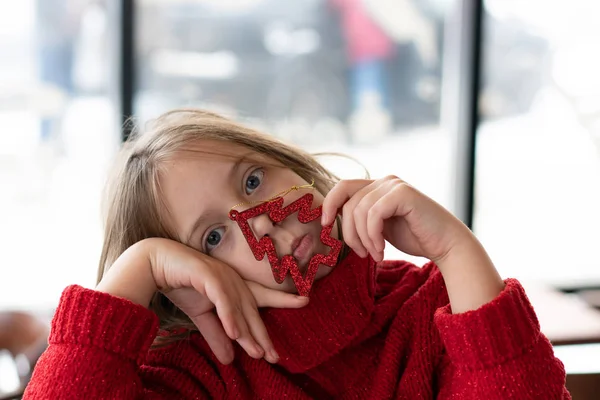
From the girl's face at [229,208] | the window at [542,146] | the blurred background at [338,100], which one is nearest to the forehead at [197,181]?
the girl's face at [229,208]

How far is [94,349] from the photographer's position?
0.98 metres

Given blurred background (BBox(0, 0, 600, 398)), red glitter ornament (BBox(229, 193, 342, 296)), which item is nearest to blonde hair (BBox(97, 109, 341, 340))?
red glitter ornament (BBox(229, 193, 342, 296))

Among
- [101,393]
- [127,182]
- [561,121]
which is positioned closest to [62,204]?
[127,182]

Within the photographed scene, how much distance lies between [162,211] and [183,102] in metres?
1.81

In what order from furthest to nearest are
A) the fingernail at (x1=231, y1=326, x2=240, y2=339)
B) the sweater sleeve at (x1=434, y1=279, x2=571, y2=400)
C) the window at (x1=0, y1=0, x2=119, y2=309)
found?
the window at (x1=0, y1=0, x2=119, y2=309), the fingernail at (x1=231, y1=326, x2=240, y2=339), the sweater sleeve at (x1=434, y1=279, x2=571, y2=400)

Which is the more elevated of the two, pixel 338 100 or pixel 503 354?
pixel 338 100

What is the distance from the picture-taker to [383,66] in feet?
10.1

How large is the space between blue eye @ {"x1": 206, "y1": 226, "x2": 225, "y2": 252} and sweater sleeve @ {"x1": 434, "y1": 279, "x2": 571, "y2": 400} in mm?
387

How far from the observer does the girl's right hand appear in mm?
1030

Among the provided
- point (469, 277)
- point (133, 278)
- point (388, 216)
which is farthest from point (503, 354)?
point (133, 278)

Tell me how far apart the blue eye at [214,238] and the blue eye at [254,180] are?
0.08m

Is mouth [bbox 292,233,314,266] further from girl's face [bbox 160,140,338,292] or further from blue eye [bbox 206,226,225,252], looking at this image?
blue eye [bbox 206,226,225,252]

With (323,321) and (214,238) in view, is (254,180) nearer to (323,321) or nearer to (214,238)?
(214,238)

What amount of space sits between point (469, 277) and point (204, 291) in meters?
0.40
